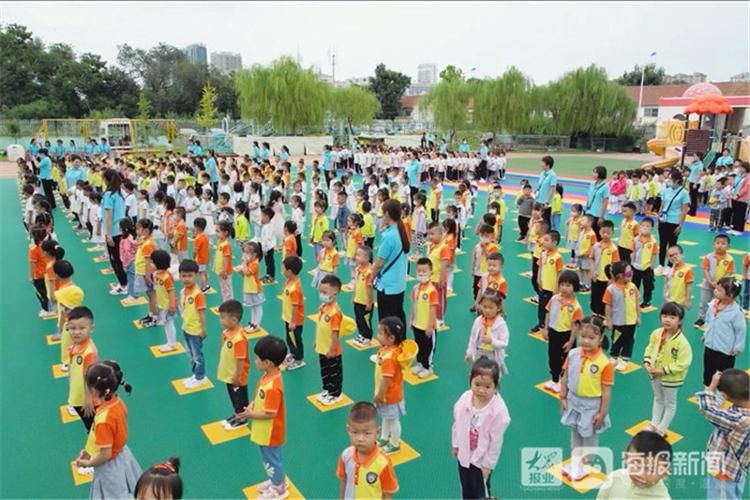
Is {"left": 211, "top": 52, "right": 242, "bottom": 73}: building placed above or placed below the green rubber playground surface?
above

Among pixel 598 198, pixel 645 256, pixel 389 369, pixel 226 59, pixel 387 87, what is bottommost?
pixel 389 369

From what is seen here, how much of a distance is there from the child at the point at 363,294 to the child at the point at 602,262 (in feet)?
8.96

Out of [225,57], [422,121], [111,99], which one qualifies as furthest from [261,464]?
[225,57]

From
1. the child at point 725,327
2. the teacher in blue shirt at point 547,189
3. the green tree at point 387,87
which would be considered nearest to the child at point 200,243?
the child at point 725,327

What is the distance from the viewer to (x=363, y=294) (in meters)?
6.13

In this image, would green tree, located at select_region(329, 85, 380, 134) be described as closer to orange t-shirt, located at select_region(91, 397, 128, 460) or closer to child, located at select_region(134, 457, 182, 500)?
orange t-shirt, located at select_region(91, 397, 128, 460)

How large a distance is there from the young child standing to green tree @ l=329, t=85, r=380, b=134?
3031 centimetres

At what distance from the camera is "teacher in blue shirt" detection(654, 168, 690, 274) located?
27.9 ft

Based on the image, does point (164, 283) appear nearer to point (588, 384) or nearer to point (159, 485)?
point (159, 485)

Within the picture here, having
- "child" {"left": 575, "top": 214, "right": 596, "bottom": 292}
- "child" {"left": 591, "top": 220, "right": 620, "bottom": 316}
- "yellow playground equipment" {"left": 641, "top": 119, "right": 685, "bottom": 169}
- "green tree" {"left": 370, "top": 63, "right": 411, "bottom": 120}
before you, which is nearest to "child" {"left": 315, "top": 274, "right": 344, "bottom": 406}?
"child" {"left": 591, "top": 220, "right": 620, "bottom": 316}

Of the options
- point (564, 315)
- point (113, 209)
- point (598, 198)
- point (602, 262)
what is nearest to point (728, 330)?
point (564, 315)

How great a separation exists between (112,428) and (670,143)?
24.0 m

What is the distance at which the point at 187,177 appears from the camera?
1265 centimetres

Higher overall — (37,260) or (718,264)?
(718,264)
